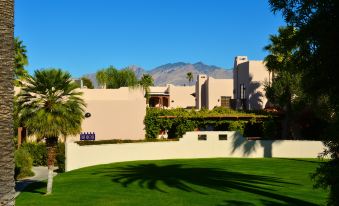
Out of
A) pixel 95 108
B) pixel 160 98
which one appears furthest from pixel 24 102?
pixel 160 98

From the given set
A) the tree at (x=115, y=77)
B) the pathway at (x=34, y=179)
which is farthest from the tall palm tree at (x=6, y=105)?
the tree at (x=115, y=77)

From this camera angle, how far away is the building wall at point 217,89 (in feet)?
226

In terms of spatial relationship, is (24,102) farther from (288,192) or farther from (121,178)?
(288,192)

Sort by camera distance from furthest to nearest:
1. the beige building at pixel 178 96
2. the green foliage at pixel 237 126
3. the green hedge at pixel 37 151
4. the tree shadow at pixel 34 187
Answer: the beige building at pixel 178 96, the green foliage at pixel 237 126, the green hedge at pixel 37 151, the tree shadow at pixel 34 187

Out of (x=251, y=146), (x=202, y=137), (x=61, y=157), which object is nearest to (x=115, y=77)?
(x=202, y=137)

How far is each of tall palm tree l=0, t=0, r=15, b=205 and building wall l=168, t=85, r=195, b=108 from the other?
256 ft

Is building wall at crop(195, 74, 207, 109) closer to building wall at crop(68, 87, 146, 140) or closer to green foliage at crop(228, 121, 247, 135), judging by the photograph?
green foliage at crop(228, 121, 247, 135)

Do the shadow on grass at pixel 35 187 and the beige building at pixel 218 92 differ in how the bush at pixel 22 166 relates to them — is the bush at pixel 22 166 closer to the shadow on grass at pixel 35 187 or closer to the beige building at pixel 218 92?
the shadow on grass at pixel 35 187

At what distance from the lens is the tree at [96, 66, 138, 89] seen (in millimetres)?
100750

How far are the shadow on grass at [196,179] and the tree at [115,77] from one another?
2685 inches

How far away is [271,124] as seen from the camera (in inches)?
1796

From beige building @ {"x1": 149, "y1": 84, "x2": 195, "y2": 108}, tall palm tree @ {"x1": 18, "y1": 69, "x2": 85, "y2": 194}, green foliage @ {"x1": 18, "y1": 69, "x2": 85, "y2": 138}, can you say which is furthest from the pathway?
beige building @ {"x1": 149, "y1": 84, "x2": 195, "y2": 108}

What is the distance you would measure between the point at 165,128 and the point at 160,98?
1771 inches

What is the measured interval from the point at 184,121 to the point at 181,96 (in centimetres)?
4511
